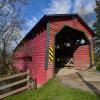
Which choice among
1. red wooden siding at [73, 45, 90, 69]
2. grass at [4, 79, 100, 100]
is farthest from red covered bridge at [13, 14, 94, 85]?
grass at [4, 79, 100, 100]

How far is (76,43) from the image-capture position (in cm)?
1916

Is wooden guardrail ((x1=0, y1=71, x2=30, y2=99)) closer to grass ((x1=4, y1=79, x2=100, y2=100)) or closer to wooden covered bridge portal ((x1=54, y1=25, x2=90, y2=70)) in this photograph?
grass ((x1=4, y1=79, x2=100, y2=100))

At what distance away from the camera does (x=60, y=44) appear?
874 inches

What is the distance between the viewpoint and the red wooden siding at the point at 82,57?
17250 mm

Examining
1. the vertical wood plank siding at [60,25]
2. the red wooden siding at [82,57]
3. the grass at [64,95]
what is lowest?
the grass at [64,95]

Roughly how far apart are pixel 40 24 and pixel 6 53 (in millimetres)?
4142

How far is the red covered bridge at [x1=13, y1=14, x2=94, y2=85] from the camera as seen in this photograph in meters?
13.7

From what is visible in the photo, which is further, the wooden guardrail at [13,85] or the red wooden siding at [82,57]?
the red wooden siding at [82,57]

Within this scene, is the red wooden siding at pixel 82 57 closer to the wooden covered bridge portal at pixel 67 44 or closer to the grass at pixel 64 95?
the wooden covered bridge portal at pixel 67 44

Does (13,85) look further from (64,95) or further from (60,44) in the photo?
(60,44)

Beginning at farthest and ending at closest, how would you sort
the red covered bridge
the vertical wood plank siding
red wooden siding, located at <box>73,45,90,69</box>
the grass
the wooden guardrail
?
red wooden siding, located at <box>73,45,90,69</box> < the vertical wood plank siding < the red covered bridge < the wooden guardrail < the grass

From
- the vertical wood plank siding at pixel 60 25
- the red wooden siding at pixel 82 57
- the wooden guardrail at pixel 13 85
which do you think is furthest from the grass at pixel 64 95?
the red wooden siding at pixel 82 57

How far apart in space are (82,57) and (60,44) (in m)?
5.03

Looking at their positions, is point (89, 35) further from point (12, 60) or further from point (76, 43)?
point (12, 60)
